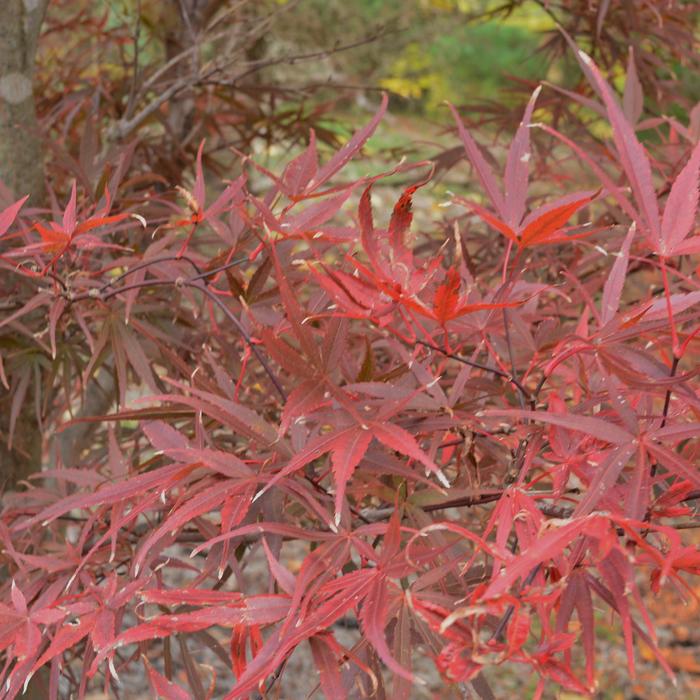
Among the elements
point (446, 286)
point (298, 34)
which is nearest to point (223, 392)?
point (446, 286)

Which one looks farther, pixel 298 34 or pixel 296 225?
pixel 298 34

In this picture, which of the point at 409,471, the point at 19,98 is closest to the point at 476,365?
the point at 409,471

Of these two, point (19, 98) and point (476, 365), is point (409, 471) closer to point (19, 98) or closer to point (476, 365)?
point (476, 365)

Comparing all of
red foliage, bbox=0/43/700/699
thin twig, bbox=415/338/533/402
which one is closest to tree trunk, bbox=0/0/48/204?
red foliage, bbox=0/43/700/699

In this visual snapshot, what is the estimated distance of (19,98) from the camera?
1.14 metres

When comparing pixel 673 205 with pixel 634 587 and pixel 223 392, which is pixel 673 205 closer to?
pixel 634 587

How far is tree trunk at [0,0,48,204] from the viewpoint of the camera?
1116mm

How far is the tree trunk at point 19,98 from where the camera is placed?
112 centimetres

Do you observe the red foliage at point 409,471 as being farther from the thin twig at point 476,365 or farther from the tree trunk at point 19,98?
the tree trunk at point 19,98

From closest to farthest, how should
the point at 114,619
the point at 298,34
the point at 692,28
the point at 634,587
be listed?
the point at 634,587
the point at 114,619
the point at 692,28
the point at 298,34

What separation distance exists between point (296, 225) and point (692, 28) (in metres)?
1.15

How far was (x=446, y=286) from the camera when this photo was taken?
0.49m

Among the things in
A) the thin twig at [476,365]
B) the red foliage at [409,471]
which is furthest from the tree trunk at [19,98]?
the thin twig at [476,365]

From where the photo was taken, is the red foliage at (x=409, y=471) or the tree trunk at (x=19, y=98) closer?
the red foliage at (x=409, y=471)
